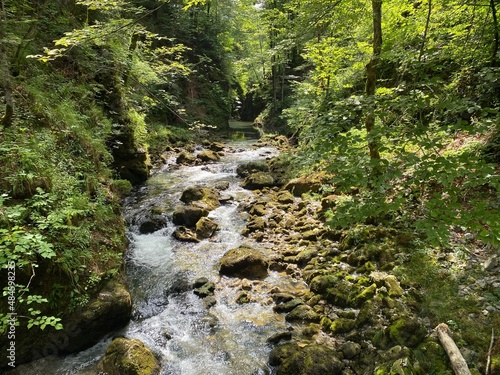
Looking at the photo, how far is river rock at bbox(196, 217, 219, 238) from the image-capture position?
9.13 metres

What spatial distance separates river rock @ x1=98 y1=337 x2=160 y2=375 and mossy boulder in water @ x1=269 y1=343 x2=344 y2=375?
6.43ft

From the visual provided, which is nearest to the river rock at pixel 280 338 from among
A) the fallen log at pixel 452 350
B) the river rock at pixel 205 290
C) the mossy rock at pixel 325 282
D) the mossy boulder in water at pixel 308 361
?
the mossy boulder in water at pixel 308 361

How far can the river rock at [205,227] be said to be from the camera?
30.0 feet

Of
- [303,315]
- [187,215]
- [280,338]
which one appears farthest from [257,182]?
[280,338]

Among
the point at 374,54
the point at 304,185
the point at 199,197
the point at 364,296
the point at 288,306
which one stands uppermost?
the point at 374,54

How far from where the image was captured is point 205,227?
9.23 m

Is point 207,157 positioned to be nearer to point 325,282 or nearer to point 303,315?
point 325,282

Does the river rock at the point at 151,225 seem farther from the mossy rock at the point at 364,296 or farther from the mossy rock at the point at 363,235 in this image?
the mossy rock at the point at 364,296

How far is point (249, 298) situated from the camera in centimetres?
651

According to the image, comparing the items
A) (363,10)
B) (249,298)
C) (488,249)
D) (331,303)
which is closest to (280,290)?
(249,298)

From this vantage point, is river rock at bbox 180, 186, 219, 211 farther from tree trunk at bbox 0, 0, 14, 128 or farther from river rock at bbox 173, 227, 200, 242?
tree trunk at bbox 0, 0, 14, 128

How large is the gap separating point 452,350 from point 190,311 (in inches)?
180

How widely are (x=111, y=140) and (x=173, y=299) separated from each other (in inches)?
268

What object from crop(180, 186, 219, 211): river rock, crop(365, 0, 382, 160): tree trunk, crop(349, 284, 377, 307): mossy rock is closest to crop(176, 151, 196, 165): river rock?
crop(180, 186, 219, 211): river rock
